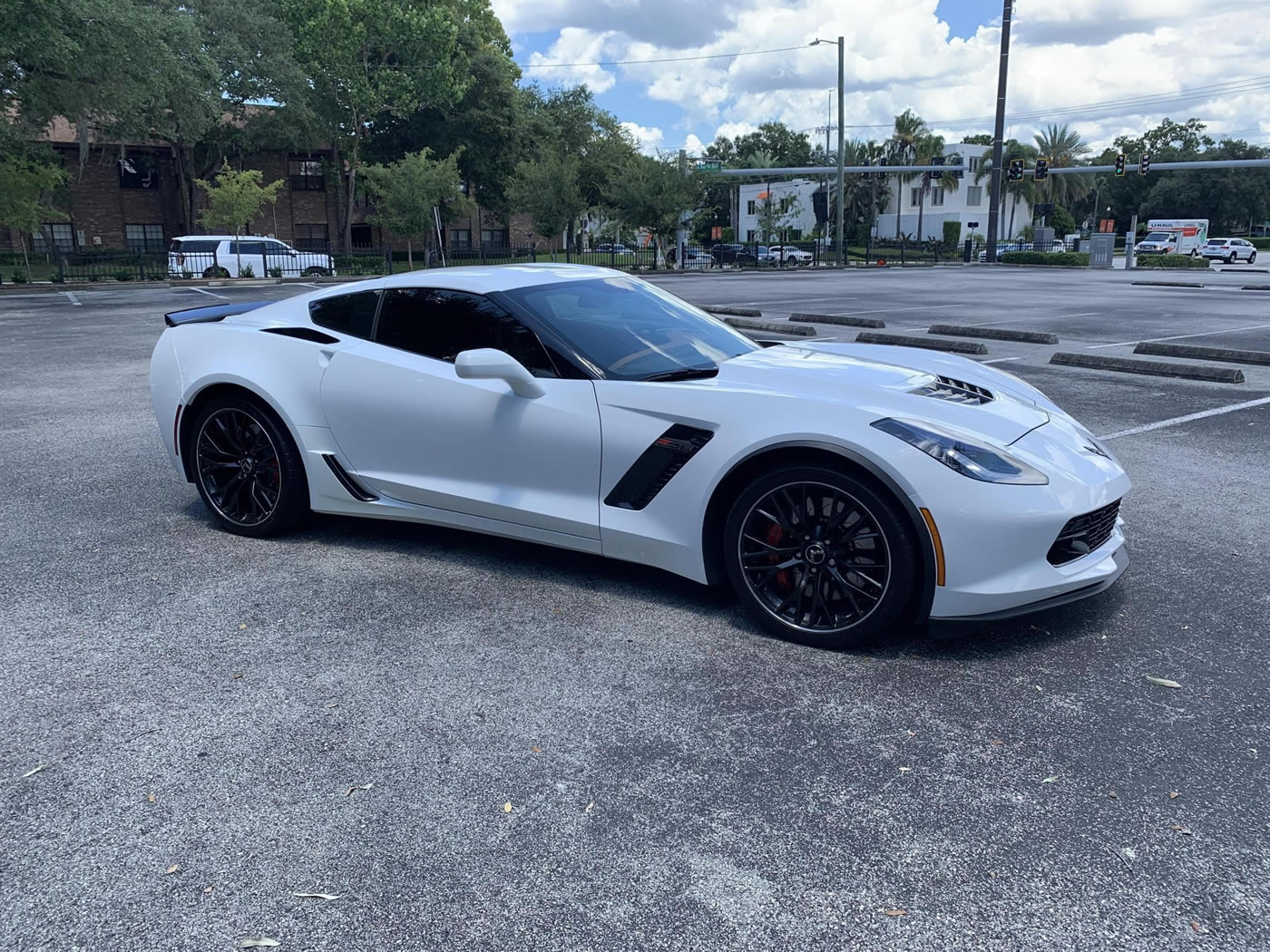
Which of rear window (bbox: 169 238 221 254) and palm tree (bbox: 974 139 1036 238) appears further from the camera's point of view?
palm tree (bbox: 974 139 1036 238)

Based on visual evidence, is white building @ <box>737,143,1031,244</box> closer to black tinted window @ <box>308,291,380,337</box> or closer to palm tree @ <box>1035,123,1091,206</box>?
palm tree @ <box>1035,123,1091,206</box>

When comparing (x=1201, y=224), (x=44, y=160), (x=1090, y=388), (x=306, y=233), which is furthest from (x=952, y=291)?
(x=1201, y=224)

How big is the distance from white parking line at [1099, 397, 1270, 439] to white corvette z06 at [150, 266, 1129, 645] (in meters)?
3.31

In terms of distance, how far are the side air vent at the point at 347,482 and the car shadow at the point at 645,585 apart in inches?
13.7

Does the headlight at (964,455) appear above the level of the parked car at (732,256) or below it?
below

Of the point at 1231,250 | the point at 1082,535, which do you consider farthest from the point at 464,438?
the point at 1231,250

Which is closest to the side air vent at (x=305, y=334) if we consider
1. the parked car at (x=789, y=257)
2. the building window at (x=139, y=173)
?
the parked car at (x=789, y=257)

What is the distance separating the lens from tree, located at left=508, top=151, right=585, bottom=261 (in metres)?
44.3

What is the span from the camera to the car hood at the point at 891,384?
12.2 feet

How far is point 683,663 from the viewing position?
3.63 meters

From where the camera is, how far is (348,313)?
488cm

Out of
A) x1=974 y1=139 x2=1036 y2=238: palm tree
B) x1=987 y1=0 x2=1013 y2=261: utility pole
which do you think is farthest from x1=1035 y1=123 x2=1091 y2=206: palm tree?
x1=987 y1=0 x2=1013 y2=261: utility pole

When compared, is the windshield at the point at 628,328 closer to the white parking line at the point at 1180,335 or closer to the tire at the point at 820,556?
the tire at the point at 820,556

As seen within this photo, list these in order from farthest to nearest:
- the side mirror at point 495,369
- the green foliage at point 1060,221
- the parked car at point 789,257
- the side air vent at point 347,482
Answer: the green foliage at point 1060,221 < the parked car at point 789,257 < the side air vent at point 347,482 < the side mirror at point 495,369
